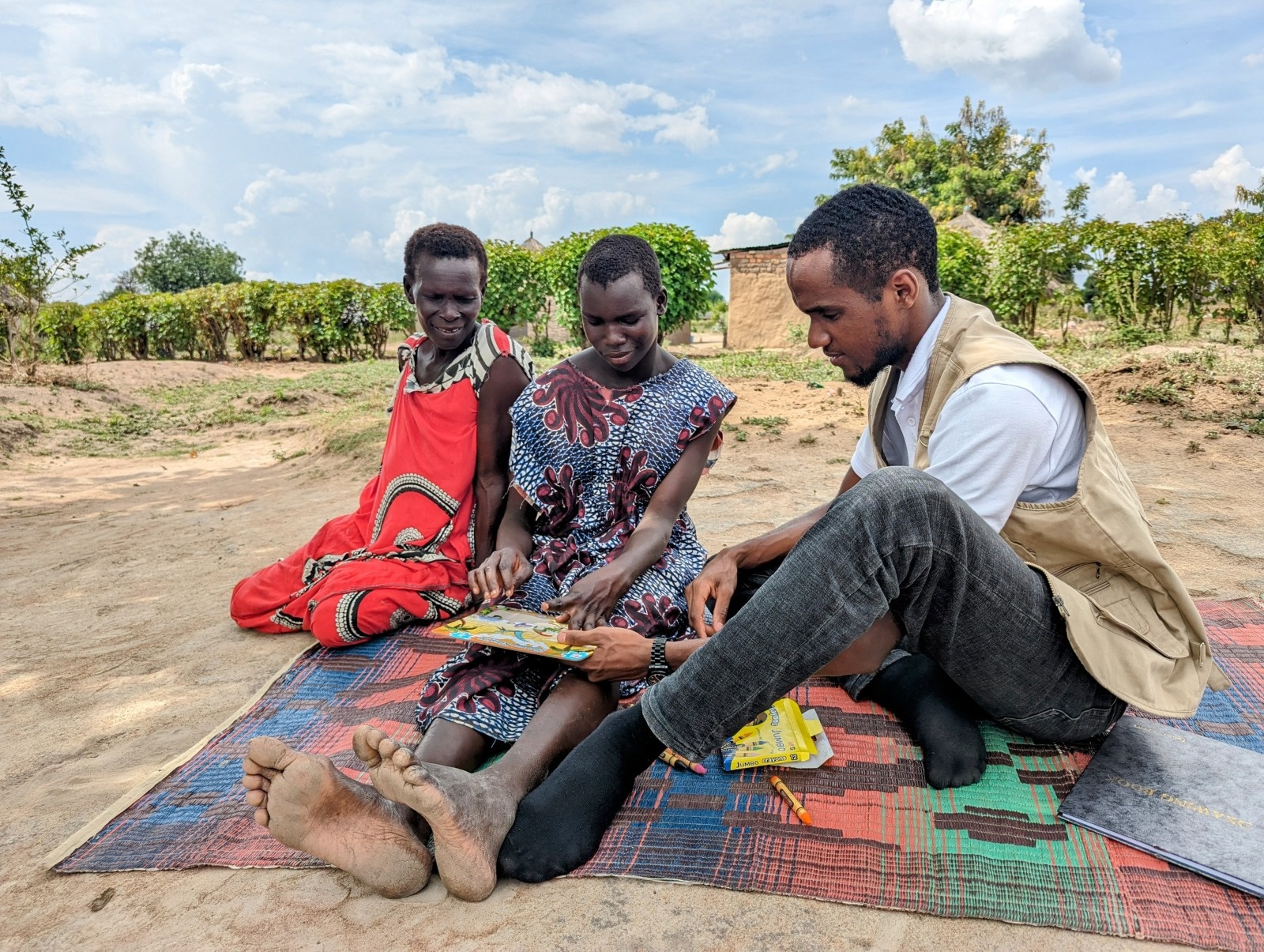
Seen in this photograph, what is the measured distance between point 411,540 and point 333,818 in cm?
172

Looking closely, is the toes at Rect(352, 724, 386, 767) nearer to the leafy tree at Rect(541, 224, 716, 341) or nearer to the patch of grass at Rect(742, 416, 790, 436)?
the patch of grass at Rect(742, 416, 790, 436)

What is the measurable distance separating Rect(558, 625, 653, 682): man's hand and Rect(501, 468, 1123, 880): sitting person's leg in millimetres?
154

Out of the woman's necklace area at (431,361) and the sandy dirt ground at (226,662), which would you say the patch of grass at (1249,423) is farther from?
the woman's necklace area at (431,361)

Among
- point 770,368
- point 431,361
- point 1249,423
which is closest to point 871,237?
point 431,361

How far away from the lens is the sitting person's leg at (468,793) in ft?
5.12

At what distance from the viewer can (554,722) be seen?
201 cm

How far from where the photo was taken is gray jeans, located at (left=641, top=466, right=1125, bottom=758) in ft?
5.09

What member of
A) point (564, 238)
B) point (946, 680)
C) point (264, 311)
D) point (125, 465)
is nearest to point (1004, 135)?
point (564, 238)

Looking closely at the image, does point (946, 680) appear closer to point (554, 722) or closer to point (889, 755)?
point (889, 755)

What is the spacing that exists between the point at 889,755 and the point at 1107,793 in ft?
1.60

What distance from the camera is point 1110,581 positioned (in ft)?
6.02

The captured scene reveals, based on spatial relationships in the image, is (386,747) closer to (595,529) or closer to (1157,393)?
(595,529)

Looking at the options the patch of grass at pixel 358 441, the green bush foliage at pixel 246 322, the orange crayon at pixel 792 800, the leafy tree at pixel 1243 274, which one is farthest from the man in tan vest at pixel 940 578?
the green bush foliage at pixel 246 322

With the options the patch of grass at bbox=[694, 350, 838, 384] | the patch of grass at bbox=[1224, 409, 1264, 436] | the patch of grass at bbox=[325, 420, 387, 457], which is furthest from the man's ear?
the patch of grass at bbox=[694, 350, 838, 384]
